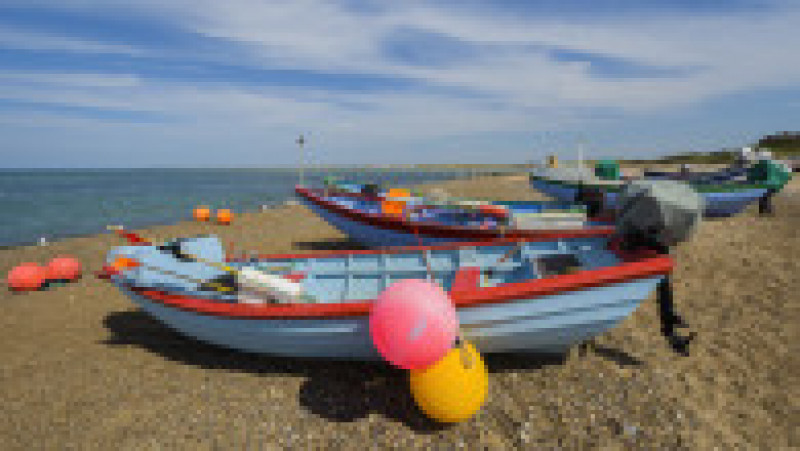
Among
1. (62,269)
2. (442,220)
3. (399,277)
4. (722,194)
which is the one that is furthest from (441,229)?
(722,194)

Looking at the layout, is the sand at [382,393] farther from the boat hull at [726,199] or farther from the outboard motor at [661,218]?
the boat hull at [726,199]

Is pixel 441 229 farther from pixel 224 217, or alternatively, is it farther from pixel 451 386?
pixel 224 217

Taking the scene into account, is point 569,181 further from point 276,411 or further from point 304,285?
point 276,411

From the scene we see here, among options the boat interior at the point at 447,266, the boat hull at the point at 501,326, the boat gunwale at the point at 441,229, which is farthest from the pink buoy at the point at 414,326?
the boat gunwale at the point at 441,229

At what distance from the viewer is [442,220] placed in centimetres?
1341

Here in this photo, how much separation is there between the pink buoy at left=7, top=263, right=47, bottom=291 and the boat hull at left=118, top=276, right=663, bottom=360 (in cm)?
905

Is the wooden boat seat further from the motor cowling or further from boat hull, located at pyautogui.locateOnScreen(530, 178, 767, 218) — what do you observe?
boat hull, located at pyautogui.locateOnScreen(530, 178, 767, 218)

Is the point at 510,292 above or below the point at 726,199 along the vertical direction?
below

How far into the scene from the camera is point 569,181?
2358cm

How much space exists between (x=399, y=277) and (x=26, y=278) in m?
11.1

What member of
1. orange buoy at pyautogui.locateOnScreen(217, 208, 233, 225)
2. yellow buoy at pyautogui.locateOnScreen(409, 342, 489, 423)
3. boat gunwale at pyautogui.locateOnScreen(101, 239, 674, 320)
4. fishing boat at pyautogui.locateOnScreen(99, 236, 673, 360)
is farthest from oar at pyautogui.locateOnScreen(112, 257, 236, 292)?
orange buoy at pyautogui.locateOnScreen(217, 208, 233, 225)

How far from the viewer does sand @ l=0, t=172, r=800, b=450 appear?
17.6 feet

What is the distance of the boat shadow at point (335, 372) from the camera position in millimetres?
5758

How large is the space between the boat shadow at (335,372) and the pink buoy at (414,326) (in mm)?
1368
